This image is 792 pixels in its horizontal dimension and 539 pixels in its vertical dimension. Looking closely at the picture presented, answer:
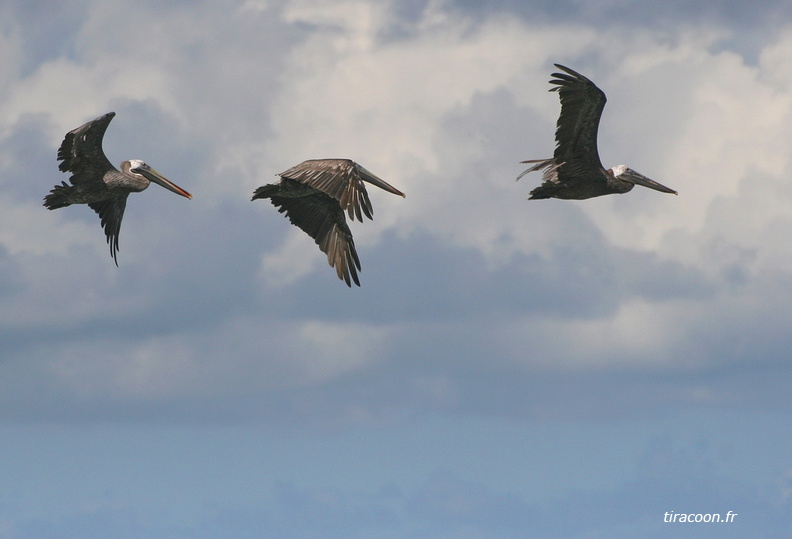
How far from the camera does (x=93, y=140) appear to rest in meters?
32.5

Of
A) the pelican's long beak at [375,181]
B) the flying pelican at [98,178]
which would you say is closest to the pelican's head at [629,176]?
the pelican's long beak at [375,181]

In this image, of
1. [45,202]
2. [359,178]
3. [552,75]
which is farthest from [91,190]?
[552,75]

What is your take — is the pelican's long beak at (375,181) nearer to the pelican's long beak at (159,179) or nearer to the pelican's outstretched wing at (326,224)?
the pelican's outstretched wing at (326,224)

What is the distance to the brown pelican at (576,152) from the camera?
32031 mm

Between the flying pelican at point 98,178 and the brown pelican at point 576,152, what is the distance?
23.8 ft

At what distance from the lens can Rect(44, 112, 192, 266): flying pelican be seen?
3234 cm

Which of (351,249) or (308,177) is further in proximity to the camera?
(351,249)

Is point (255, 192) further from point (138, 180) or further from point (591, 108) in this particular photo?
point (591, 108)

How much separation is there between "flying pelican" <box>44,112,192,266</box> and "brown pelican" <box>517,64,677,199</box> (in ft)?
23.8

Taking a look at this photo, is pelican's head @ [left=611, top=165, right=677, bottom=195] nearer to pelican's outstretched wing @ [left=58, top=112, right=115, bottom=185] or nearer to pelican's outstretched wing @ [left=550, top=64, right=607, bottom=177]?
pelican's outstretched wing @ [left=550, top=64, right=607, bottom=177]

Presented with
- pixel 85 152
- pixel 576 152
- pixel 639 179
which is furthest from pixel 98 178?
pixel 639 179

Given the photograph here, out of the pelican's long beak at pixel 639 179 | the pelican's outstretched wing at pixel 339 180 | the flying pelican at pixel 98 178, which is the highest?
the pelican's long beak at pixel 639 179

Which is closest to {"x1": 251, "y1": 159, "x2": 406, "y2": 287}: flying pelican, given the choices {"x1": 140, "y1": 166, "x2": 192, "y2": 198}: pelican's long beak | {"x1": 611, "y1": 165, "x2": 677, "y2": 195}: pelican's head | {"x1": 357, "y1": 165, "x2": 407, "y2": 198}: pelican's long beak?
{"x1": 357, "y1": 165, "x2": 407, "y2": 198}: pelican's long beak

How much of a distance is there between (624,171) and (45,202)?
1172cm
